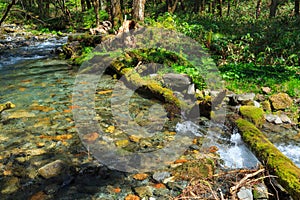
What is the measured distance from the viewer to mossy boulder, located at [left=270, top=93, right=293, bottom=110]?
6738 millimetres

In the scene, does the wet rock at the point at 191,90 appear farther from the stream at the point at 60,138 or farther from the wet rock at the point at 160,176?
the wet rock at the point at 160,176

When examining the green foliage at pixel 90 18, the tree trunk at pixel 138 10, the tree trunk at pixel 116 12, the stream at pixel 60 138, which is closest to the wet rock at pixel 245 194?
the stream at pixel 60 138

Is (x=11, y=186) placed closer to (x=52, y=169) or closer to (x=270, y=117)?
(x=52, y=169)

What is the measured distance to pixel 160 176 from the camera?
3877 mm

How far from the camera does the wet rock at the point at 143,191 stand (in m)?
3.47

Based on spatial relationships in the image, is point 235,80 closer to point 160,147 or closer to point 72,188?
point 160,147

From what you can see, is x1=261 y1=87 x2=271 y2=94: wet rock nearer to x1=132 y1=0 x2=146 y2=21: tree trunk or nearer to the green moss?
the green moss

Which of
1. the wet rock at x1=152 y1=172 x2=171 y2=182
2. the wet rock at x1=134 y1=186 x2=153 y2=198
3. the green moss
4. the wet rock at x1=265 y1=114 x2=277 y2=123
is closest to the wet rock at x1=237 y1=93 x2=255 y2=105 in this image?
the wet rock at x1=265 y1=114 x2=277 y2=123

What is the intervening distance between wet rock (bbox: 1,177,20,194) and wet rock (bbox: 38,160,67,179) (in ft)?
1.06

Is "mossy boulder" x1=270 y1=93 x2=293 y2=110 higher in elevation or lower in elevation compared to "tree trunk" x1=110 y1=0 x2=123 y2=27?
lower

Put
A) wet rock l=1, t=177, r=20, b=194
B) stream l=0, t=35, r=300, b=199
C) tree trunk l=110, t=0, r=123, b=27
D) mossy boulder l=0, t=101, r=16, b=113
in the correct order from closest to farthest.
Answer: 1. wet rock l=1, t=177, r=20, b=194
2. stream l=0, t=35, r=300, b=199
3. mossy boulder l=0, t=101, r=16, b=113
4. tree trunk l=110, t=0, r=123, b=27

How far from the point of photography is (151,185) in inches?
144

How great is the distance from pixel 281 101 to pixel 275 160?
376 cm

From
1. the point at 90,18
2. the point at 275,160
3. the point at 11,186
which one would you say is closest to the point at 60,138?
the point at 11,186
